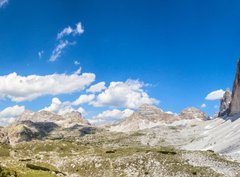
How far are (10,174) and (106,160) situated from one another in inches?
1728

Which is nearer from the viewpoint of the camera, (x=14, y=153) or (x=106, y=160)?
(x=106, y=160)

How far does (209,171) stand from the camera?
237ft

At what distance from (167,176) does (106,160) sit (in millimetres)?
20081

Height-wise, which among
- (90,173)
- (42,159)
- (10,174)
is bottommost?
(10,174)

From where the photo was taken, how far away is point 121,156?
8950 cm

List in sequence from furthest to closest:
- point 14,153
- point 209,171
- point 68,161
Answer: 1. point 14,153
2. point 68,161
3. point 209,171

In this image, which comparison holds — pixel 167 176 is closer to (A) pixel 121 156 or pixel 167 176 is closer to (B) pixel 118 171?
(B) pixel 118 171

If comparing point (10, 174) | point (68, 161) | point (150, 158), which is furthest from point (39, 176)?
point (68, 161)

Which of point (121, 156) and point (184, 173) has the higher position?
point (121, 156)

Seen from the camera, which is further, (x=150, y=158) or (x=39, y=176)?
(x=150, y=158)

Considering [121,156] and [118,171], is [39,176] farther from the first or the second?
[121,156]

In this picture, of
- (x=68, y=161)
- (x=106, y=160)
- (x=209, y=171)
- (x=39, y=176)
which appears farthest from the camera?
(x=68, y=161)

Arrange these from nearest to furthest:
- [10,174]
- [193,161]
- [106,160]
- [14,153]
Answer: [10,174] < [193,161] < [106,160] < [14,153]

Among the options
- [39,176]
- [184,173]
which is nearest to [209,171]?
[184,173]
